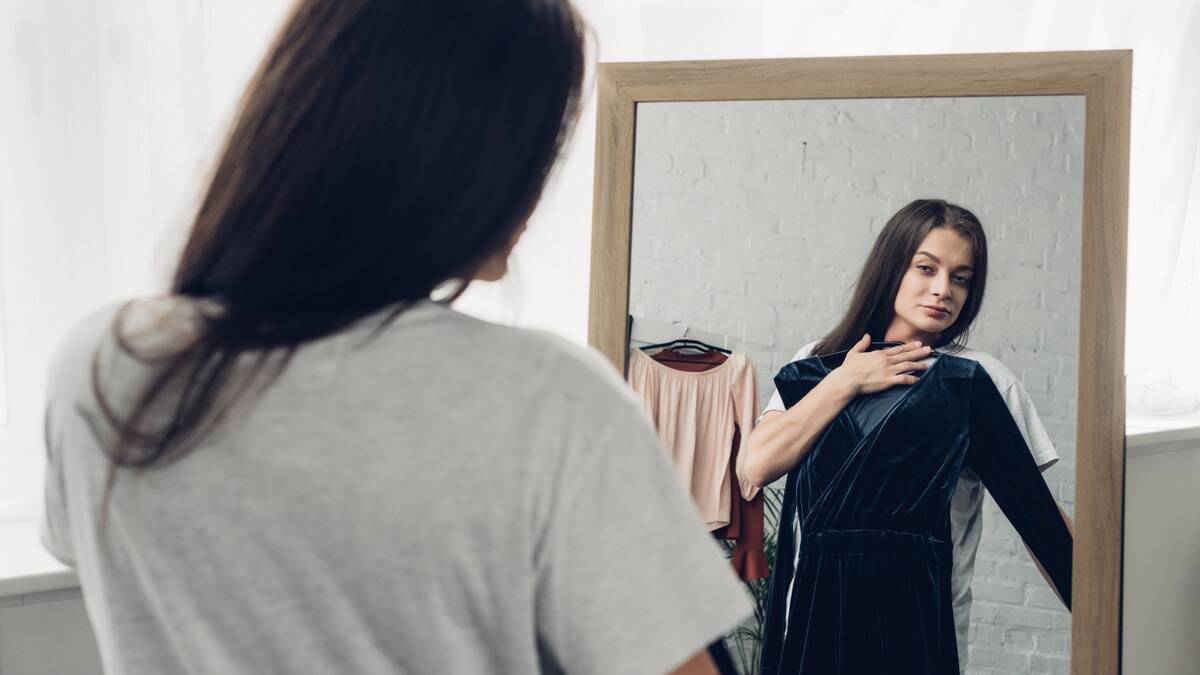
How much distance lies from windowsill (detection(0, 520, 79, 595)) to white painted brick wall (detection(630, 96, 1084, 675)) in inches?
40.2

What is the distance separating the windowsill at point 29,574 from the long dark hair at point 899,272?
125cm

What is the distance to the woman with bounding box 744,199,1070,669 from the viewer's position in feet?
5.22

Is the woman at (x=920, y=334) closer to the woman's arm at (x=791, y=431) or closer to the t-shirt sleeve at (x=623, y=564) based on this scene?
the woman's arm at (x=791, y=431)

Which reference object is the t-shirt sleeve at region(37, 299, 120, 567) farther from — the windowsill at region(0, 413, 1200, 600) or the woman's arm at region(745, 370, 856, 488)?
the woman's arm at region(745, 370, 856, 488)

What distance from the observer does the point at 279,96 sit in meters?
0.59

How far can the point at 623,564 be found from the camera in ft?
1.87

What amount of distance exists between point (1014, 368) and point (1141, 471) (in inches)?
24.8

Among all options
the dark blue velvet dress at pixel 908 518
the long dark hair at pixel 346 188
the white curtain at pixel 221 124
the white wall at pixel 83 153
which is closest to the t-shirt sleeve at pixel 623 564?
the long dark hair at pixel 346 188

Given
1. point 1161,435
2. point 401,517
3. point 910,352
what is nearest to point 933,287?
point 910,352

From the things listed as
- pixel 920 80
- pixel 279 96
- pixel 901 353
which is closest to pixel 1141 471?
pixel 901 353

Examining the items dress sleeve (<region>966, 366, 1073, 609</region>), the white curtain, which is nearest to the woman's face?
dress sleeve (<region>966, 366, 1073, 609</region>)

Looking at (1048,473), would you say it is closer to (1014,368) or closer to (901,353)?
(1014,368)

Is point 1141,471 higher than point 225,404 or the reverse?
the reverse

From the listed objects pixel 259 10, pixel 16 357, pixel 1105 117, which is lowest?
pixel 16 357
